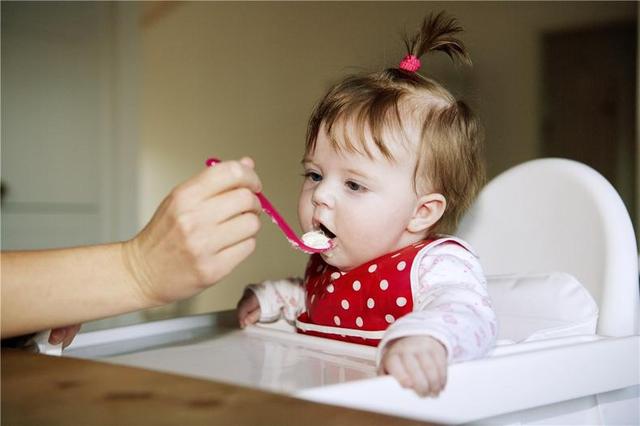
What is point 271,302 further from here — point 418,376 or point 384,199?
point 418,376

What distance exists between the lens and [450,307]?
743 millimetres

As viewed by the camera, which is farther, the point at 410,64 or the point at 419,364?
the point at 410,64

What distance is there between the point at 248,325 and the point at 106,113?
6.31ft

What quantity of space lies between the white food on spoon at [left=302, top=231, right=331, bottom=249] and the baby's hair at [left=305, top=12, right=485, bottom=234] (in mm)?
111

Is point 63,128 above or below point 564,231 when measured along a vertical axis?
above

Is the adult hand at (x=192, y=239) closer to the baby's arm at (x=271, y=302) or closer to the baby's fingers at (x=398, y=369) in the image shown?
the baby's fingers at (x=398, y=369)

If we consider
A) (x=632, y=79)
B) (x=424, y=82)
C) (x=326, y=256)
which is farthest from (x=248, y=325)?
(x=632, y=79)

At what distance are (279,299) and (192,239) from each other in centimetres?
52

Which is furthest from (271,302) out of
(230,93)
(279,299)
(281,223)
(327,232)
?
(230,93)

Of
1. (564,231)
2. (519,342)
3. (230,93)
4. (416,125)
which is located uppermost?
(230,93)

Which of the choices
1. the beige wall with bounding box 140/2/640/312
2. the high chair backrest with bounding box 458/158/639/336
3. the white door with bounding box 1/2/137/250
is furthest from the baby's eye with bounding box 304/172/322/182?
the beige wall with bounding box 140/2/640/312

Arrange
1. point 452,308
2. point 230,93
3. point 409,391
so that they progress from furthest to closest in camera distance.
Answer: point 230,93 → point 452,308 → point 409,391

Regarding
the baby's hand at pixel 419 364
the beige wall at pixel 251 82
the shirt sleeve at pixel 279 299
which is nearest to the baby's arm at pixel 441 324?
the baby's hand at pixel 419 364

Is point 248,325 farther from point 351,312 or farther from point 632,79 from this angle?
point 632,79
